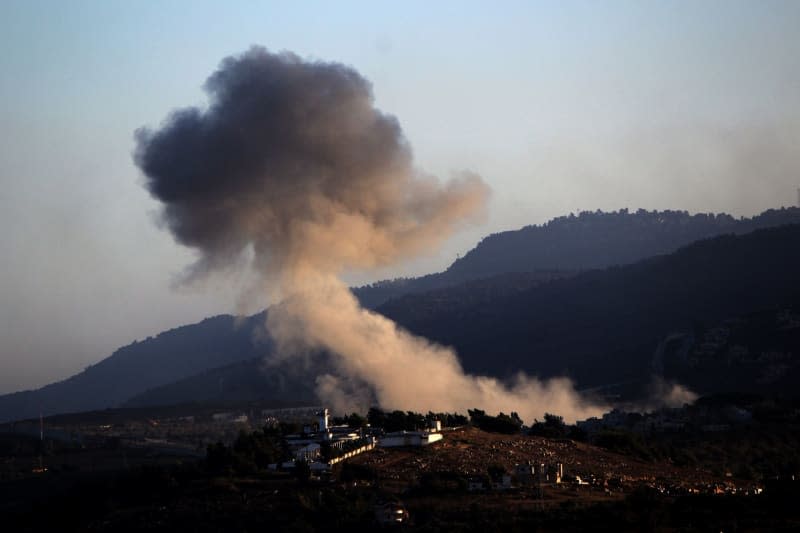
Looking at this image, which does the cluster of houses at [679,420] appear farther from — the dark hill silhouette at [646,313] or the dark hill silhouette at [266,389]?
the dark hill silhouette at [266,389]

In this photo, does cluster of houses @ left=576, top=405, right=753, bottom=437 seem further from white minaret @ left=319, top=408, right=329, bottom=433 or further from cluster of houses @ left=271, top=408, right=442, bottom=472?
cluster of houses @ left=271, top=408, right=442, bottom=472

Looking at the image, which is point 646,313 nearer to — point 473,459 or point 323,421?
point 323,421

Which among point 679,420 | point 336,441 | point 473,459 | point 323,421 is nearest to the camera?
point 473,459

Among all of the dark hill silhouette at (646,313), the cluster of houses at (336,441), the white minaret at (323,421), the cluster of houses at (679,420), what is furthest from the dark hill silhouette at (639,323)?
the cluster of houses at (336,441)

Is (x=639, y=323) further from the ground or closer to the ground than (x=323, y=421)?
further from the ground

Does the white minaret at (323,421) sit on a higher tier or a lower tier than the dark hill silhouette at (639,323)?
lower

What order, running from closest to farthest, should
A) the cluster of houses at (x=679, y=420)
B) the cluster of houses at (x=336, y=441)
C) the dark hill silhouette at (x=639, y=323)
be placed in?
the cluster of houses at (x=336, y=441) → the cluster of houses at (x=679, y=420) → the dark hill silhouette at (x=639, y=323)

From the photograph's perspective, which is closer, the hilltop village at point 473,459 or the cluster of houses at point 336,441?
the hilltop village at point 473,459

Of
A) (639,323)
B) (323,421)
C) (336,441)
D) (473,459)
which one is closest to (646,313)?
(639,323)

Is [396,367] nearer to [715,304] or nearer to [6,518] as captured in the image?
[6,518]

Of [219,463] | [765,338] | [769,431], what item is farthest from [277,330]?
[219,463]

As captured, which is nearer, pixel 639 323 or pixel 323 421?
pixel 323 421
